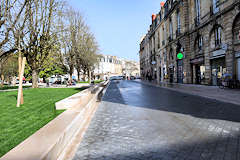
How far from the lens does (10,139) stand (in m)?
3.57

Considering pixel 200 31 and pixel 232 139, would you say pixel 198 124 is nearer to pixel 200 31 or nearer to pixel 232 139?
pixel 232 139

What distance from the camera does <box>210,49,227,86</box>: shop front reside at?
1614 cm

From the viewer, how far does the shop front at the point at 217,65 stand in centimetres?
1614

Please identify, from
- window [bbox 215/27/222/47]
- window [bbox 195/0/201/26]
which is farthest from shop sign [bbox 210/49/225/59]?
window [bbox 195/0/201/26]

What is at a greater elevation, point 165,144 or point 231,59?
point 231,59

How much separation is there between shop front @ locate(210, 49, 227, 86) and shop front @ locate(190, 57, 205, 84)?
1.93 metres

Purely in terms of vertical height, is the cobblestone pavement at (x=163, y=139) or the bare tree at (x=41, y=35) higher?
the bare tree at (x=41, y=35)

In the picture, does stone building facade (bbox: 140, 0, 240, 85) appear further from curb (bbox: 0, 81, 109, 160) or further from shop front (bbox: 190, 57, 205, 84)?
curb (bbox: 0, 81, 109, 160)

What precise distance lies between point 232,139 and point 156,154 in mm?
1620

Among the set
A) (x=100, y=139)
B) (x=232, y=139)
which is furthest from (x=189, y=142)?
(x=100, y=139)

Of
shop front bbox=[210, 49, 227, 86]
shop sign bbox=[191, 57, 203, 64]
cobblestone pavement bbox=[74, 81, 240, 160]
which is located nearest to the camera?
cobblestone pavement bbox=[74, 81, 240, 160]

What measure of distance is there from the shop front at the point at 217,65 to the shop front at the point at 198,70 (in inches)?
75.9

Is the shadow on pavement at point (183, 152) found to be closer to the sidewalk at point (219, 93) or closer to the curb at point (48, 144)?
the curb at point (48, 144)

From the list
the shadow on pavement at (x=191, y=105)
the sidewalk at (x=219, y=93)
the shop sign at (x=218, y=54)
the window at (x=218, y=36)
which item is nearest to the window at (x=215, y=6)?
the window at (x=218, y=36)
